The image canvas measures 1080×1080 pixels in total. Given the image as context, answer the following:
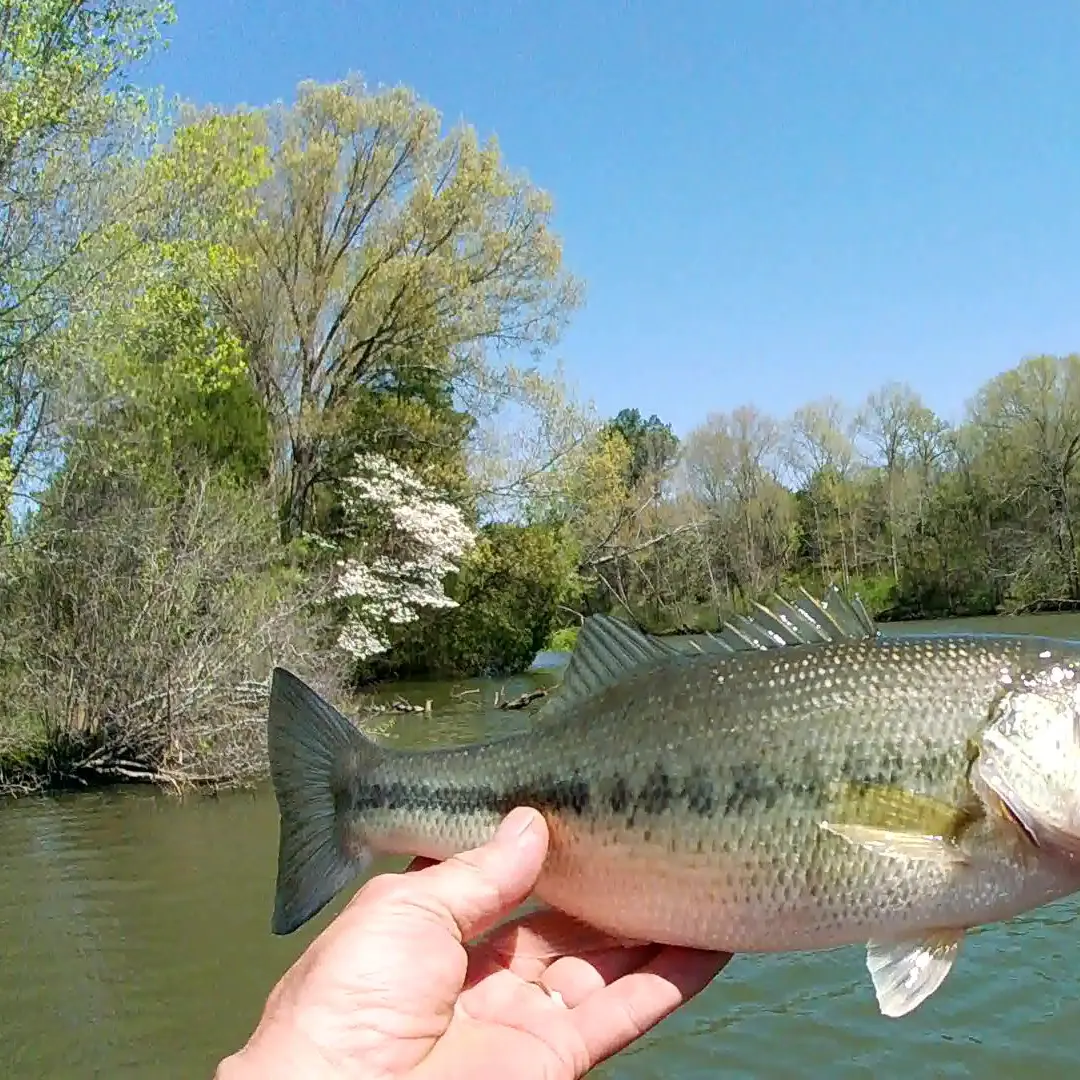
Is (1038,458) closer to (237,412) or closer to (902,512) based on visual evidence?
(902,512)

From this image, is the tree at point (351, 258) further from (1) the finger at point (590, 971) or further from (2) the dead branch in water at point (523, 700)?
(1) the finger at point (590, 971)

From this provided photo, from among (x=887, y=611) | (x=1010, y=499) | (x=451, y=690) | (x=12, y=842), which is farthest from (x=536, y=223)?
(x=1010, y=499)

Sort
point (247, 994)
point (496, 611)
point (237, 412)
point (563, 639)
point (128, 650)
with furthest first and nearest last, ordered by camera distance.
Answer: point (563, 639) < point (496, 611) < point (237, 412) < point (128, 650) < point (247, 994)

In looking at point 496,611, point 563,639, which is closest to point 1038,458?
point 563,639

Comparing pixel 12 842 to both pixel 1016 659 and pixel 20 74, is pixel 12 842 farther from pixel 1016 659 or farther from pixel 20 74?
pixel 1016 659

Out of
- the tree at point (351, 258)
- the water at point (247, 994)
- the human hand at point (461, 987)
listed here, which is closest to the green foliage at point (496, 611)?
the tree at point (351, 258)

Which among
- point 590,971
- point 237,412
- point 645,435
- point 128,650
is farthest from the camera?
point 645,435
